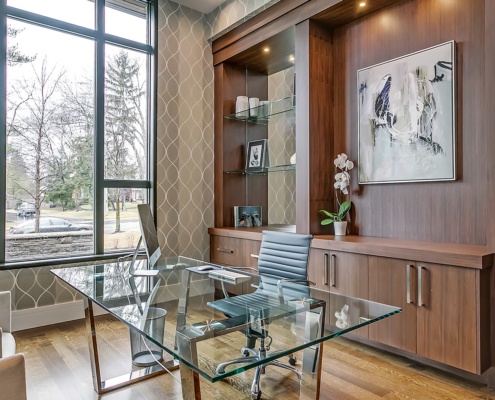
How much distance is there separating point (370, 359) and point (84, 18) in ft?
13.1

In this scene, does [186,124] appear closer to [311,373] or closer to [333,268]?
[333,268]

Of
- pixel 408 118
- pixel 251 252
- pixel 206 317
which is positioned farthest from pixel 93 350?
pixel 408 118

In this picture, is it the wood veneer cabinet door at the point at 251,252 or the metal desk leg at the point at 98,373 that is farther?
the wood veneer cabinet door at the point at 251,252

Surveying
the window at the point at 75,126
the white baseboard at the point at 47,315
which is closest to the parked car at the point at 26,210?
the window at the point at 75,126

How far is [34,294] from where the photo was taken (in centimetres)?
329

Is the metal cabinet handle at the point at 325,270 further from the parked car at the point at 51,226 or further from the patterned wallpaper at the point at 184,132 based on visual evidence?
the parked car at the point at 51,226

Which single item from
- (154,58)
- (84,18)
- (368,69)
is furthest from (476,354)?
(84,18)

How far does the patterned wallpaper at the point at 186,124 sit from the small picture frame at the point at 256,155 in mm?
456

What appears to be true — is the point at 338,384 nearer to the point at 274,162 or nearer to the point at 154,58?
the point at 274,162

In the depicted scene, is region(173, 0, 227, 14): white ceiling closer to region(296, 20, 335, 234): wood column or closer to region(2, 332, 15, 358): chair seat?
region(296, 20, 335, 234): wood column

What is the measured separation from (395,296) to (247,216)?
209 cm

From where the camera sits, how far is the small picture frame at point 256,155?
13.6 ft

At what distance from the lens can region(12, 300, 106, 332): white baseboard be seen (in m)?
3.19

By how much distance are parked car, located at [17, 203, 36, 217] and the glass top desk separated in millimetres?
1214
